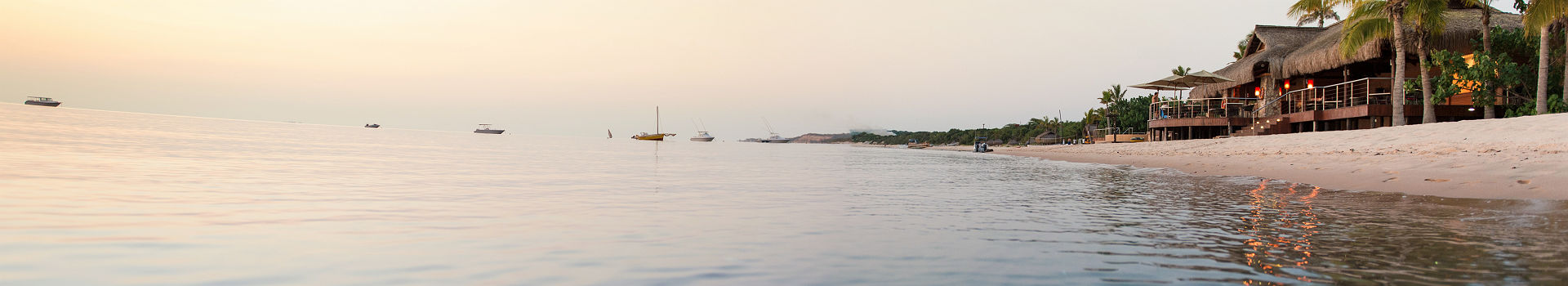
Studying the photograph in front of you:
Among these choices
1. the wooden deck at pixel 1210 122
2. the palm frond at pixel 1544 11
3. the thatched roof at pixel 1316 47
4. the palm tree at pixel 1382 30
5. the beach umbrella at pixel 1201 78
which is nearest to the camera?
the palm frond at pixel 1544 11

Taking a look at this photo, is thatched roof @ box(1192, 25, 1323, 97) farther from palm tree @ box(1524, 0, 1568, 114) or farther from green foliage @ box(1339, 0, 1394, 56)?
palm tree @ box(1524, 0, 1568, 114)

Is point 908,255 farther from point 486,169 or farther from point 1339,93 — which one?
point 1339,93

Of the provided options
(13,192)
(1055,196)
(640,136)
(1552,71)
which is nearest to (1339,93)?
(1552,71)

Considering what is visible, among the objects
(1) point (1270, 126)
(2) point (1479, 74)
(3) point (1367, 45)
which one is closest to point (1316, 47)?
(1) point (1270, 126)

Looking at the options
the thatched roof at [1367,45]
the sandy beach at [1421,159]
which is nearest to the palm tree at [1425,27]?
the thatched roof at [1367,45]

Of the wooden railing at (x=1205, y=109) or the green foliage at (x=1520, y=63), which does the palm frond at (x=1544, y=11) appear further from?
the wooden railing at (x=1205, y=109)

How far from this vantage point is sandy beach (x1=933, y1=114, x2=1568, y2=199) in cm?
924

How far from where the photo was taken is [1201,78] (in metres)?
28.5

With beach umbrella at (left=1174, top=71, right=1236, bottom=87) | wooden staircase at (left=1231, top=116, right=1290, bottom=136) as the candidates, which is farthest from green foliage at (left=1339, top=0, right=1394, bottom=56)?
beach umbrella at (left=1174, top=71, right=1236, bottom=87)

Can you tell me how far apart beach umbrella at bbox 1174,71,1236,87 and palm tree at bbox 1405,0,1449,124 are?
6.89m

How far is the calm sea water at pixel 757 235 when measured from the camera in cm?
409

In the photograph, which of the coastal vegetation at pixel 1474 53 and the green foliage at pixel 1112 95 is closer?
the coastal vegetation at pixel 1474 53

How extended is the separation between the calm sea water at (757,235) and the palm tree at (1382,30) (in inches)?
499

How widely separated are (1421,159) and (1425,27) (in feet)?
36.0
